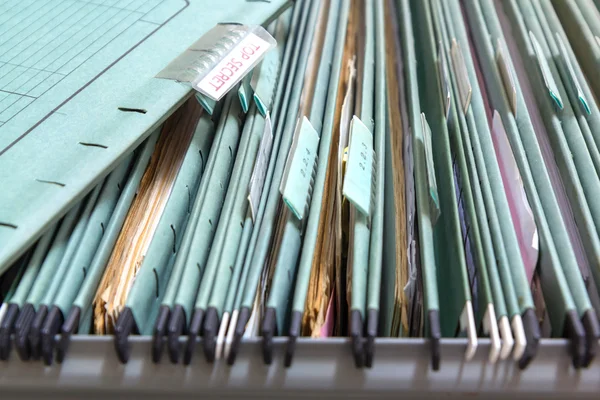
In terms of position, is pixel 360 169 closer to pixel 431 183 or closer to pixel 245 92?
pixel 431 183

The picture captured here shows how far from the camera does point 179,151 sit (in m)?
0.65

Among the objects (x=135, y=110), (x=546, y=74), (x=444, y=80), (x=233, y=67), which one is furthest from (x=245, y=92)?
(x=546, y=74)

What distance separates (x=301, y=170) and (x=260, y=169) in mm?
59

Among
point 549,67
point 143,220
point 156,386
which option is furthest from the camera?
point 549,67

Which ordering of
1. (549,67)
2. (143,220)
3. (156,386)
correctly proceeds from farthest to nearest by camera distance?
(549,67) < (143,220) < (156,386)

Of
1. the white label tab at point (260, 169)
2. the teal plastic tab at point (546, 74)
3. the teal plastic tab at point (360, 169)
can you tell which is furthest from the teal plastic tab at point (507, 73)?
the white label tab at point (260, 169)

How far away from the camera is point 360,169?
1.84ft

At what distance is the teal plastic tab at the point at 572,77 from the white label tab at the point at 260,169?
14.4 inches

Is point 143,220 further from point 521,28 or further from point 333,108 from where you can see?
point 521,28

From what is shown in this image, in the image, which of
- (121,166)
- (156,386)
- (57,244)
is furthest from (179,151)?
(156,386)

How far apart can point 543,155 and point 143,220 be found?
47 cm

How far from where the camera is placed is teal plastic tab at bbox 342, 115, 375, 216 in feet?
1.74

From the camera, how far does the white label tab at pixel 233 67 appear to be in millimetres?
610

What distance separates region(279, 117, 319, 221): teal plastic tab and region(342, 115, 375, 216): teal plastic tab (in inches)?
1.8
